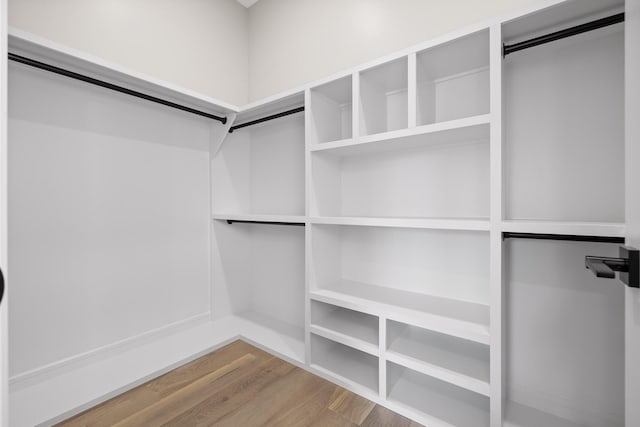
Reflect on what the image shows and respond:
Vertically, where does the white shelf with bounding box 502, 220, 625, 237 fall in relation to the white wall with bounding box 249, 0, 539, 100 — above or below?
below

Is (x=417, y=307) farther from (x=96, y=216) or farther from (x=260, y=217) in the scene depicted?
(x=96, y=216)

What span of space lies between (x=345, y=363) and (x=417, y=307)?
0.60 meters

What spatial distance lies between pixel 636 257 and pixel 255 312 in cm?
231

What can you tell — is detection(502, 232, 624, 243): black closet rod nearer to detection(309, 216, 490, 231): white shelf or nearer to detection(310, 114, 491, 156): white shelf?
detection(309, 216, 490, 231): white shelf

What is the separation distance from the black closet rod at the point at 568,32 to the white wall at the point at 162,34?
1.96m

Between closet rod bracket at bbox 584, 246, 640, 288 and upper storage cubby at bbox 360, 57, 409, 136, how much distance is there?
1050 millimetres

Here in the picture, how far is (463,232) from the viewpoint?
145cm

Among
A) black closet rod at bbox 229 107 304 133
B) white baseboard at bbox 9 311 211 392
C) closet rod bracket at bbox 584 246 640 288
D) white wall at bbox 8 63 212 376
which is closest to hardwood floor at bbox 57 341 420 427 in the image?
white baseboard at bbox 9 311 211 392

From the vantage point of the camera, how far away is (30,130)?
1.42 meters

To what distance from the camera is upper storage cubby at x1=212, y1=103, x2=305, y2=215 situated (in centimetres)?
214

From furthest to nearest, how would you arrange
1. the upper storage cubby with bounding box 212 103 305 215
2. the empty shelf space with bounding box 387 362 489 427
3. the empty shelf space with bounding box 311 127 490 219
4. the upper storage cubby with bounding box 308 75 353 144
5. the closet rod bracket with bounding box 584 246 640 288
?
the upper storage cubby with bounding box 212 103 305 215 → the upper storage cubby with bounding box 308 75 353 144 → the empty shelf space with bounding box 311 127 490 219 → the empty shelf space with bounding box 387 362 489 427 → the closet rod bracket with bounding box 584 246 640 288

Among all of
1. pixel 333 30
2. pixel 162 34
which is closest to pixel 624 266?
pixel 333 30

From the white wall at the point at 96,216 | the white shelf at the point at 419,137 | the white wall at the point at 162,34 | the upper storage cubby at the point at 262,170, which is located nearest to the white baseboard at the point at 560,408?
the white shelf at the point at 419,137

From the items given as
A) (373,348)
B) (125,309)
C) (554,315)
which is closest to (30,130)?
(125,309)
